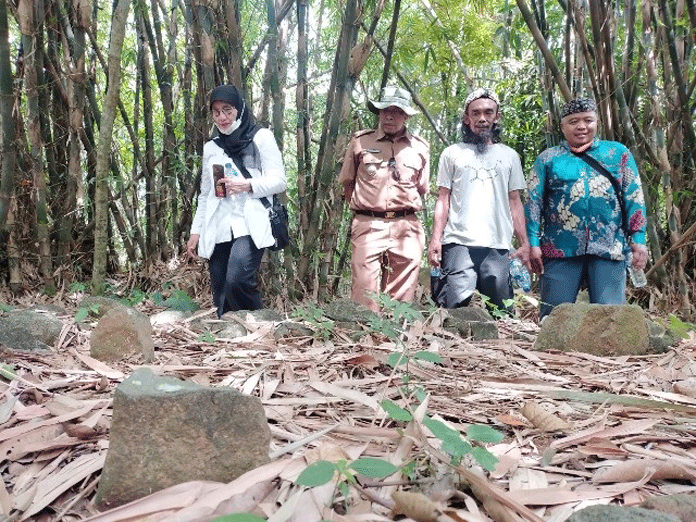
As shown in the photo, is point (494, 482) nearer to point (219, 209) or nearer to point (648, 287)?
point (219, 209)

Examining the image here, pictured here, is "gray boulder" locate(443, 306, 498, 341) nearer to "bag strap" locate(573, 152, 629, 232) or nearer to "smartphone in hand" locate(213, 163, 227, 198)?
"bag strap" locate(573, 152, 629, 232)

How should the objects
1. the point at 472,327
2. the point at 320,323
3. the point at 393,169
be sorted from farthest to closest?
the point at 393,169 < the point at 472,327 < the point at 320,323

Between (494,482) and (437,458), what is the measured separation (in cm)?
12

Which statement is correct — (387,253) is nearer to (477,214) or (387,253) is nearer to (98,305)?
(477,214)

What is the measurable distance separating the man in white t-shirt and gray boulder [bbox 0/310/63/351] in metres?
1.83

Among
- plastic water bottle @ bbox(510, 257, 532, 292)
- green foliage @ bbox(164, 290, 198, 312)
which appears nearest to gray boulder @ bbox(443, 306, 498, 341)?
plastic water bottle @ bbox(510, 257, 532, 292)

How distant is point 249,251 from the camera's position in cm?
320

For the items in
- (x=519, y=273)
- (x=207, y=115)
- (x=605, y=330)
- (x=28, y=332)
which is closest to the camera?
(x=28, y=332)

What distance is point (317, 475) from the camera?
923mm

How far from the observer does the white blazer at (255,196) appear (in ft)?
10.4

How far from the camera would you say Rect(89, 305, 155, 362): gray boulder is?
1993 millimetres

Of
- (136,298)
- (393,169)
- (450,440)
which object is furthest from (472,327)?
(136,298)

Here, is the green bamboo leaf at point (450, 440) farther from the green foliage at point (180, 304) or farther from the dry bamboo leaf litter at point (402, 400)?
the green foliage at point (180, 304)

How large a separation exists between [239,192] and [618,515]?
8.36ft
